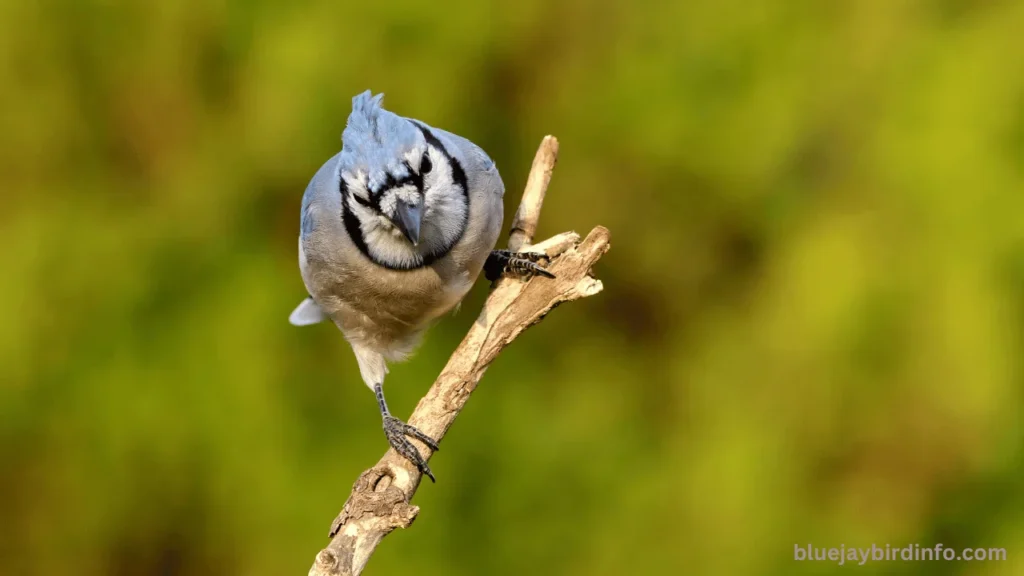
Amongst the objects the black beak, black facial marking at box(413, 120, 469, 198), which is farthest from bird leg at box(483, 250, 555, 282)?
the black beak

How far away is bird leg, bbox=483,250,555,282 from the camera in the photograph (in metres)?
1.80

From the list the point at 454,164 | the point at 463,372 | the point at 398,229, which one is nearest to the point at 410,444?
the point at 463,372

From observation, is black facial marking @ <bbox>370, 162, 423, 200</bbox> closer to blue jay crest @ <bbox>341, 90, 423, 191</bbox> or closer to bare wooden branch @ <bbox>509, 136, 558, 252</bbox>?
blue jay crest @ <bbox>341, 90, 423, 191</bbox>

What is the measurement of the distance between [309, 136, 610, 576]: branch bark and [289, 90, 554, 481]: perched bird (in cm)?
3

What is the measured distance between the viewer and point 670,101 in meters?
2.59

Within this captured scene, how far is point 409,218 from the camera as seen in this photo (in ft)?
5.03

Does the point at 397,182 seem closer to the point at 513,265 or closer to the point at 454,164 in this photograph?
the point at 454,164

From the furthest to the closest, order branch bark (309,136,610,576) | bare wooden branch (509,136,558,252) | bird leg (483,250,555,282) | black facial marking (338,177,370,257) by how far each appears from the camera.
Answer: bare wooden branch (509,136,558,252)
bird leg (483,250,555,282)
black facial marking (338,177,370,257)
branch bark (309,136,610,576)

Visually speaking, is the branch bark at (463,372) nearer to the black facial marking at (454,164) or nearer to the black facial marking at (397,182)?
the black facial marking at (454,164)

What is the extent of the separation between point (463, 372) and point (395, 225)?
0.28 m

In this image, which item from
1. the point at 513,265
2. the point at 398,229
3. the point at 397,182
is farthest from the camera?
the point at 513,265

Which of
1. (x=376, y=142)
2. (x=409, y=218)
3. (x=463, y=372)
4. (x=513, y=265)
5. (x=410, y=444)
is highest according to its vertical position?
(x=376, y=142)

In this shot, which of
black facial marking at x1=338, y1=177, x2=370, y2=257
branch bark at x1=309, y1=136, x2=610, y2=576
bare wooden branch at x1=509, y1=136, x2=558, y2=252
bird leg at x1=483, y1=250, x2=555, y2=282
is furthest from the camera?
bare wooden branch at x1=509, y1=136, x2=558, y2=252

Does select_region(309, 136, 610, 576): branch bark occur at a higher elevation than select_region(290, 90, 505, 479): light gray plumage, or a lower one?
lower
